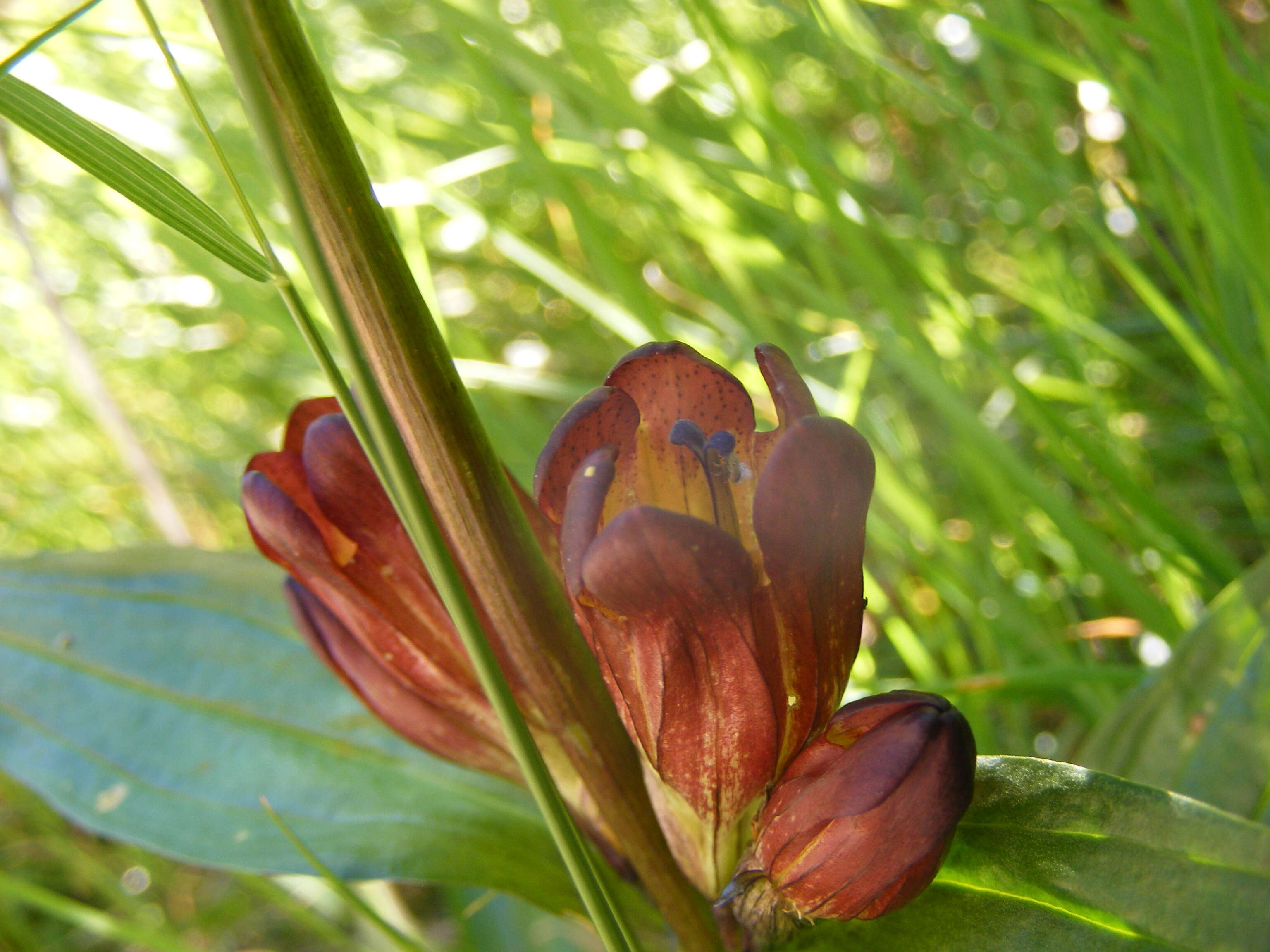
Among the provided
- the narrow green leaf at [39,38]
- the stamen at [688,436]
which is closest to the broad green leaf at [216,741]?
the stamen at [688,436]

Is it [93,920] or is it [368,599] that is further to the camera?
[93,920]

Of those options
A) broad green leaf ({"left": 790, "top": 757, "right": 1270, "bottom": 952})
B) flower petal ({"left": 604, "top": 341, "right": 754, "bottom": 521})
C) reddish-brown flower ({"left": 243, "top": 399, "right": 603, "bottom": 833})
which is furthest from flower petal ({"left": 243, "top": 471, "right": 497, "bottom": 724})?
broad green leaf ({"left": 790, "top": 757, "right": 1270, "bottom": 952})

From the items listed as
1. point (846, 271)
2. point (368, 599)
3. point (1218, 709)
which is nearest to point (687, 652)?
point (368, 599)

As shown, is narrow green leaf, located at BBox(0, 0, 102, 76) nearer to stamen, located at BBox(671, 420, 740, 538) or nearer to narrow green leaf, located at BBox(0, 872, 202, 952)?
stamen, located at BBox(671, 420, 740, 538)

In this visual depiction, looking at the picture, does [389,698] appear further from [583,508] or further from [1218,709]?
[1218,709]

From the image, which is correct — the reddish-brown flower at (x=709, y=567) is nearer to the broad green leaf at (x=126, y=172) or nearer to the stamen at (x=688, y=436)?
the stamen at (x=688, y=436)

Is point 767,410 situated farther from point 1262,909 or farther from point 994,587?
point 1262,909
